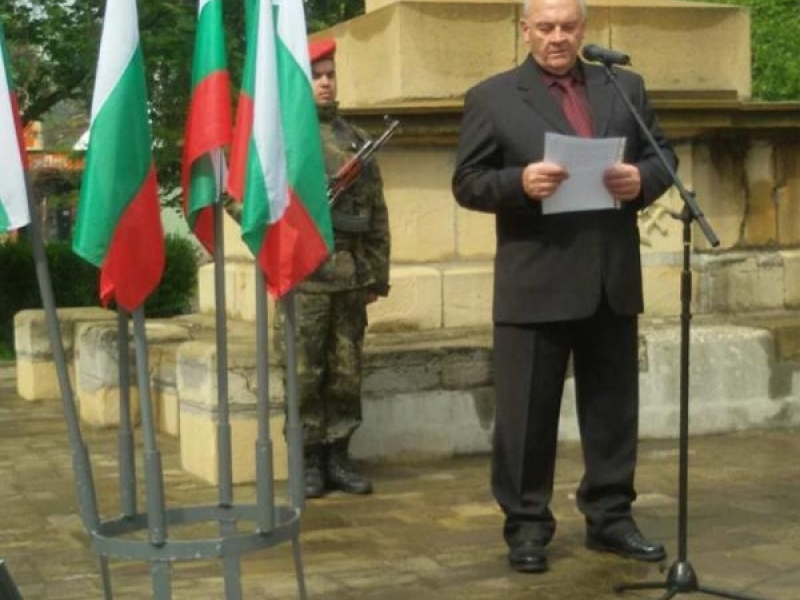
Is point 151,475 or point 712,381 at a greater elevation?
point 151,475

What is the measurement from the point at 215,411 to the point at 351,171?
1.37 m

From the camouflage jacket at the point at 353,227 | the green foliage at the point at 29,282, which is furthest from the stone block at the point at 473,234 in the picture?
the green foliage at the point at 29,282

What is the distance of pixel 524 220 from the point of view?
21.5 ft

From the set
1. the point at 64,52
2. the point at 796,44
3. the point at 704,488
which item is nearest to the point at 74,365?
the point at 704,488

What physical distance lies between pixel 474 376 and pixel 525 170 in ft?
9.04

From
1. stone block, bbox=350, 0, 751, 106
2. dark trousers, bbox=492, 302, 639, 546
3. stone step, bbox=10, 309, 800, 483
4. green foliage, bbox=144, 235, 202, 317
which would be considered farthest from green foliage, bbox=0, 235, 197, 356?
dark trousers, bbox=492, 302, 639, 546

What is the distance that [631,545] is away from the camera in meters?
6.68

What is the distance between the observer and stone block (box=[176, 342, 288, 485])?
8.38m

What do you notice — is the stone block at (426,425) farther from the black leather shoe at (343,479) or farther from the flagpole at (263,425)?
the flagpole at (263,425)

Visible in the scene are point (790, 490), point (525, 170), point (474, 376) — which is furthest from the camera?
point (474, 376)

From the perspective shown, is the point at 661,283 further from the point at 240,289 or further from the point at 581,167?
the point at 581,167

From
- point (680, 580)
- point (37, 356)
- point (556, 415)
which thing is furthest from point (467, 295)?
point (37, 356)

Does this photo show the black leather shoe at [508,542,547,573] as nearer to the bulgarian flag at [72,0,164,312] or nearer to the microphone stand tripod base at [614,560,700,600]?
the microphone stand tripod base at [614,560,700,600]

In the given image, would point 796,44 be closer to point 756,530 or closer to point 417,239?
point 417,239
